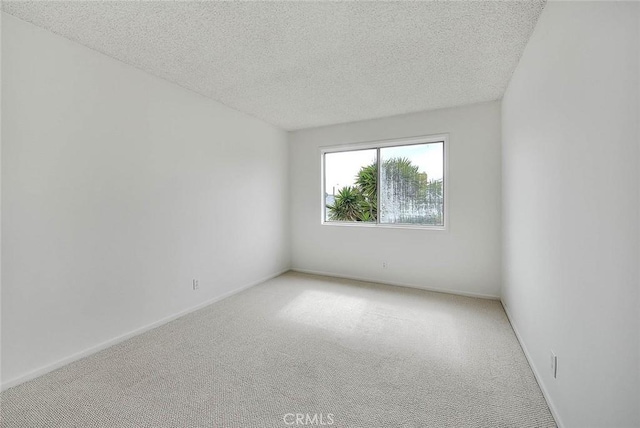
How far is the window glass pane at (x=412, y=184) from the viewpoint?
152 inches

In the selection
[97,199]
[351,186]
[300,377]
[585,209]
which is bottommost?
[300,377]

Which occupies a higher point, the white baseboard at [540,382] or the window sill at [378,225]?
the window sill at [378,225]

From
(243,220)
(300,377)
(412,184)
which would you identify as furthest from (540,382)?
(243,220)

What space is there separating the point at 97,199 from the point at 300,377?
7.11 ft

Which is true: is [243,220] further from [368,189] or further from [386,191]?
[386,191]

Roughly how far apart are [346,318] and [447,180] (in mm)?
2272

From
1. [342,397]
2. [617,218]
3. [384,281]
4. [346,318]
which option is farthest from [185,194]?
[617,218]

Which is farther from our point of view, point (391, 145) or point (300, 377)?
point (391, 145)

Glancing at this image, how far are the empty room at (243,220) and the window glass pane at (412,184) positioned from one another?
98 millimetres

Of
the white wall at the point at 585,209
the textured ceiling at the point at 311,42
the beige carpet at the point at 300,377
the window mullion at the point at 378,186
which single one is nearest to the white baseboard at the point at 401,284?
the beige carpet at the point at 300,377

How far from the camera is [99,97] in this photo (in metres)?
2.28

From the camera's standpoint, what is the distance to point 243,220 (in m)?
3.83

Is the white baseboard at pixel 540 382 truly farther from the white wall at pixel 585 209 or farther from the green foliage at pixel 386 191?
the green foliage at pixel 386 191

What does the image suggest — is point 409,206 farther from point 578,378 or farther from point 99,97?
→ point 99,97
